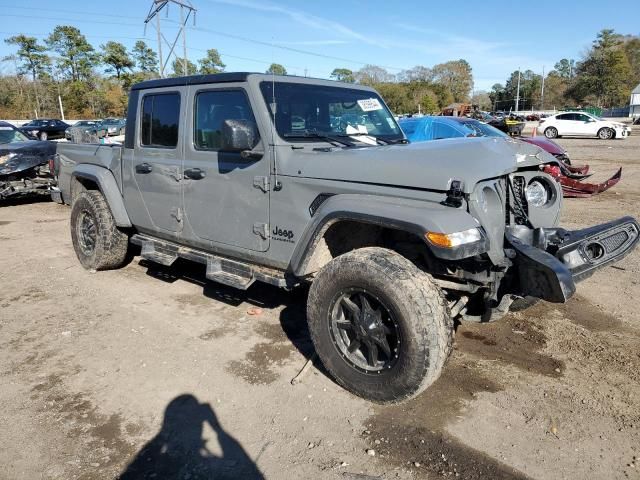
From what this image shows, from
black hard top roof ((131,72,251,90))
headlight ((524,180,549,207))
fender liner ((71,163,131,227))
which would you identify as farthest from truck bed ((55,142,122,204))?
headlight ((524,180,549,207))

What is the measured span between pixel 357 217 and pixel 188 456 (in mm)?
1656

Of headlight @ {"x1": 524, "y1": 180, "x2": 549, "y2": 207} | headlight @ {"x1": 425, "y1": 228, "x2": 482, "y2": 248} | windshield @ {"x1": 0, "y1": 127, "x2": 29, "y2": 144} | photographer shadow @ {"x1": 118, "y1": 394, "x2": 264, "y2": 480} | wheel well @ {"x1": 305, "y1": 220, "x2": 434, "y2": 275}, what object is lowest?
photographer shadow @ {"x1": 118, "y1": 394, "x2": 264, "y2": 480}

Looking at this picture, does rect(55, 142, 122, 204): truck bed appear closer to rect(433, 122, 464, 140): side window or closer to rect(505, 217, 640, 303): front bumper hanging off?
rect(505, 217, 640, 303): front bumper hanging off

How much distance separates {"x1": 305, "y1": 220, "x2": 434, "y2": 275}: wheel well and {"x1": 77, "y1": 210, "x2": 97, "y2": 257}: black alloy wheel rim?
325cm

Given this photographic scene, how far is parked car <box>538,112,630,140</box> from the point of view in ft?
88.5

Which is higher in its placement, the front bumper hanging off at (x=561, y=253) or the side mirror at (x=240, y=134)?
the side mirror at (x=240, y=134)

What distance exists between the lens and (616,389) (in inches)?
130

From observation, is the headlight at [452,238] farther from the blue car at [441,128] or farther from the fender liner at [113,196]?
the blue car at [441,128]

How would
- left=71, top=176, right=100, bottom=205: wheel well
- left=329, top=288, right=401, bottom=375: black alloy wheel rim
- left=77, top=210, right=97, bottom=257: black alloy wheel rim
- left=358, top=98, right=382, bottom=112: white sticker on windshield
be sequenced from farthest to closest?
left=71, top=176, right=100, bottom=205: wheel well → left=77, top=210, right=97, bottom=257: black alloy wheel rim → left=358, top=98, right=382, bottom=112: white sticker on windshield → left=329, top=288, right=401, bottom=375: black alloy wheel rim

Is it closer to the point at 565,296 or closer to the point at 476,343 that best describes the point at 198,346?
the point at 476,343

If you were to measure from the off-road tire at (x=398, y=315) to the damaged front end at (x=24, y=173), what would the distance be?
828 centimetres

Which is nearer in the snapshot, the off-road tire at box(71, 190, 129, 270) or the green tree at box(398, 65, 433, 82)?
the off-road tire at box(71, 190, 129, 270)

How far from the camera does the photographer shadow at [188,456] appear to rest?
2613 millimetres

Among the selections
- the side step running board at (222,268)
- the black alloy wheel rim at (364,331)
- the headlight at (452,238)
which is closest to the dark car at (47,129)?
the side step running board at (222,268)
